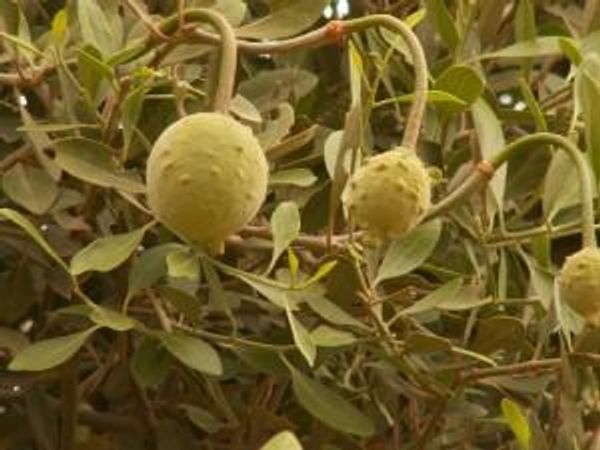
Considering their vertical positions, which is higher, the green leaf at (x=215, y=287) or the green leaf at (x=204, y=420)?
the green leaf at (x=215, y=287)

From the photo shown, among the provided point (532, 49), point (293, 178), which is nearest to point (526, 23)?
point (532, 49)

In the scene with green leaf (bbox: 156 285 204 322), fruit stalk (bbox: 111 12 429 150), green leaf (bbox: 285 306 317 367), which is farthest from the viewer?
green leaf (bbox: 156 285 204 322)

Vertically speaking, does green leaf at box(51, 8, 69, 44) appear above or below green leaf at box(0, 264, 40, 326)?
above

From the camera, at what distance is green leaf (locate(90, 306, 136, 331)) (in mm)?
1040

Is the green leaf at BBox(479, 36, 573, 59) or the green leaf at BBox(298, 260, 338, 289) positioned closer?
the green leaf at BBox(298, 260, 338, 289)

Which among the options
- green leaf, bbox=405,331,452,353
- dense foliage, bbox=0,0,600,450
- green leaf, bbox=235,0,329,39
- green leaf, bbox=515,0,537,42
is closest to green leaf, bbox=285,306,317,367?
dense foliage, bbox=0,0,600,450

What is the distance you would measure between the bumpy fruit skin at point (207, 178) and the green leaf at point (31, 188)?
31 cm

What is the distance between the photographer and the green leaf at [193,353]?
1069 mm

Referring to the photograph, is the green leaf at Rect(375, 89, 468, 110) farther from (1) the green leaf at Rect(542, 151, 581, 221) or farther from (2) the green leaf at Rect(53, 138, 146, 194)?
(2) the green leaf at Rect(53, 138, 146, 194)

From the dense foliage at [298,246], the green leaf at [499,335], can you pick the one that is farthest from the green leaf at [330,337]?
the green leaf at [499,335]

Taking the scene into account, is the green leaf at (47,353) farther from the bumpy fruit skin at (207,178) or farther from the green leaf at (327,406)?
the bumpy fruit skin at (207,178)

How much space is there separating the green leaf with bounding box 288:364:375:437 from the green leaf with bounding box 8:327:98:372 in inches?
6.4

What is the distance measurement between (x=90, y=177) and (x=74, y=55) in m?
0.12

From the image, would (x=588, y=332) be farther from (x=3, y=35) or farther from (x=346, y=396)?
(x=3, y=35)
